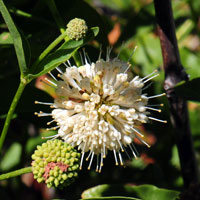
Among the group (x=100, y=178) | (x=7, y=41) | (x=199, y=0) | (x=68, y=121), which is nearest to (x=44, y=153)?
(x=68, y=121)

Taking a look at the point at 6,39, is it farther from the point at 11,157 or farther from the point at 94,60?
the point at 11,157

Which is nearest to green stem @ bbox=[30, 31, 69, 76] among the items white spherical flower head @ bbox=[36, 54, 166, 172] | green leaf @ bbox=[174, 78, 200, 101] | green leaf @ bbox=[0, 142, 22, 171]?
white spherical flower head @ bbox=[36, 54, 166, 172]

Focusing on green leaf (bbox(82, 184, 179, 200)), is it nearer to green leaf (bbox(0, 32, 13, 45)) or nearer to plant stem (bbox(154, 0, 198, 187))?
plant stem (bbox(154, 0, 198, 187))

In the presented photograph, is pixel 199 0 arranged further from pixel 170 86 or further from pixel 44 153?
pixel 44 153

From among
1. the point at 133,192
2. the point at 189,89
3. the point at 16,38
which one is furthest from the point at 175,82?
the point at 16,38

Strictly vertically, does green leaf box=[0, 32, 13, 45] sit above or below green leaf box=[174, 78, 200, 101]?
above

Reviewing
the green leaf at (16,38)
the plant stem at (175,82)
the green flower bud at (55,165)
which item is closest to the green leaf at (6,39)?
the green leaf at (16,38)
